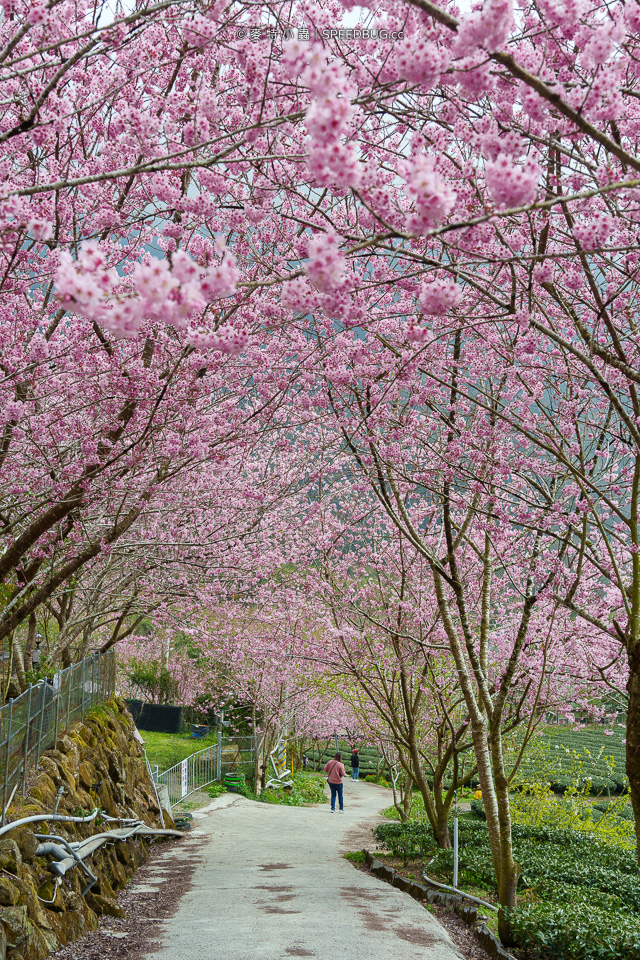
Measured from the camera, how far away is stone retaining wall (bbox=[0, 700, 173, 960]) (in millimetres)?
5734

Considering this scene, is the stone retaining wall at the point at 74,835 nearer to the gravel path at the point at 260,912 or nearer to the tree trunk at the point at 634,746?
the gravel path at the point at 260,912

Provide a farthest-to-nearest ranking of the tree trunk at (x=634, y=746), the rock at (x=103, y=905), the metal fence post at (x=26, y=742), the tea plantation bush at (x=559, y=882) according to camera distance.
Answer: the rock at (x=103, y=905) < the metal fence post at (x=26, y=742) < the tea plantation bush at (x=559, y=882) < the tree trunk at (x=634, y=746)

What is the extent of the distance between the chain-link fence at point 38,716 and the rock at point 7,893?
0.74m

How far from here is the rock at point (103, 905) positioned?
7664mm

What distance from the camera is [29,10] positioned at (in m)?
3.48

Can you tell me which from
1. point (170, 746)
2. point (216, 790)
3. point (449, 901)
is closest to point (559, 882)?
point (449, 901)

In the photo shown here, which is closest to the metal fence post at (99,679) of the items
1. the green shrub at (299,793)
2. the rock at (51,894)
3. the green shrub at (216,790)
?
the rock at (51,894)

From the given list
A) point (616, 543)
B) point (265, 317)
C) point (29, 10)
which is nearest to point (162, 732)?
point (616, 543)

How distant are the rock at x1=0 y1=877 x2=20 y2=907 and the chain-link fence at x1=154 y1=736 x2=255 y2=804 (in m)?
10.4

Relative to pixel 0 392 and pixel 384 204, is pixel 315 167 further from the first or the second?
pixel 0 392

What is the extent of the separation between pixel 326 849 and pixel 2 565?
408 inches

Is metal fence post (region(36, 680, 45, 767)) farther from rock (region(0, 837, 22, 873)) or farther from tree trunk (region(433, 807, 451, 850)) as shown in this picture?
tree trunk (region(433, 807, 451, 850))

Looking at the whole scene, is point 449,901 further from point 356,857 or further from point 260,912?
point 356,857

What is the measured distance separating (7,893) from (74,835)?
8.59 ft
